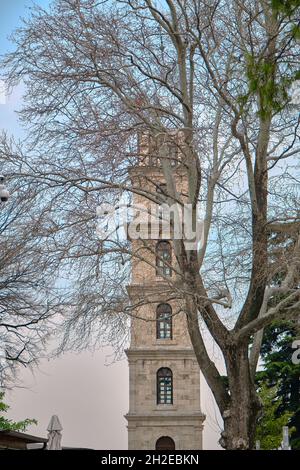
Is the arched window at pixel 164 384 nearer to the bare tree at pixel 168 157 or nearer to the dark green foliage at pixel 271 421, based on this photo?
the dark green foliage at pixel 271 421

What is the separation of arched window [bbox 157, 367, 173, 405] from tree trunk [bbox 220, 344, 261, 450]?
37627 millimetres

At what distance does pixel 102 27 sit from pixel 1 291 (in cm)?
1189

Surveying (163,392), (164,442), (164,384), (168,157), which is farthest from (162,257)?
(163,392)

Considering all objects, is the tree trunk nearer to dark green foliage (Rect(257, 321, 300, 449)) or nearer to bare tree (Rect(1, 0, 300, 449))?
bare tree (Rect(1, 0, 300, 449))

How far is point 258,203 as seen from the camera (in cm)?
1656

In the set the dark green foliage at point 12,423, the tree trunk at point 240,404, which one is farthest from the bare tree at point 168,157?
the dark green foliage at point 12,423

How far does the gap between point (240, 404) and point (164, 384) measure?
38.2m

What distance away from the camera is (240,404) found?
15.7 meters

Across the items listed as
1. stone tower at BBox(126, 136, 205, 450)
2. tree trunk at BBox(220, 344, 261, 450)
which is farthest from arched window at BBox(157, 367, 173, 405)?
tree trunk at BBox(220, 344, 261, 450)

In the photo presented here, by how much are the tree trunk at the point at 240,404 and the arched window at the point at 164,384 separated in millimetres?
37627

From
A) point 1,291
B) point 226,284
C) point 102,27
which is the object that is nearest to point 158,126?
point 102,27

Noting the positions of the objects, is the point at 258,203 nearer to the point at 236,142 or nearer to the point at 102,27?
the point at 236,142

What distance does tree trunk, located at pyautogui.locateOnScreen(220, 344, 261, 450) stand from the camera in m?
15.6
